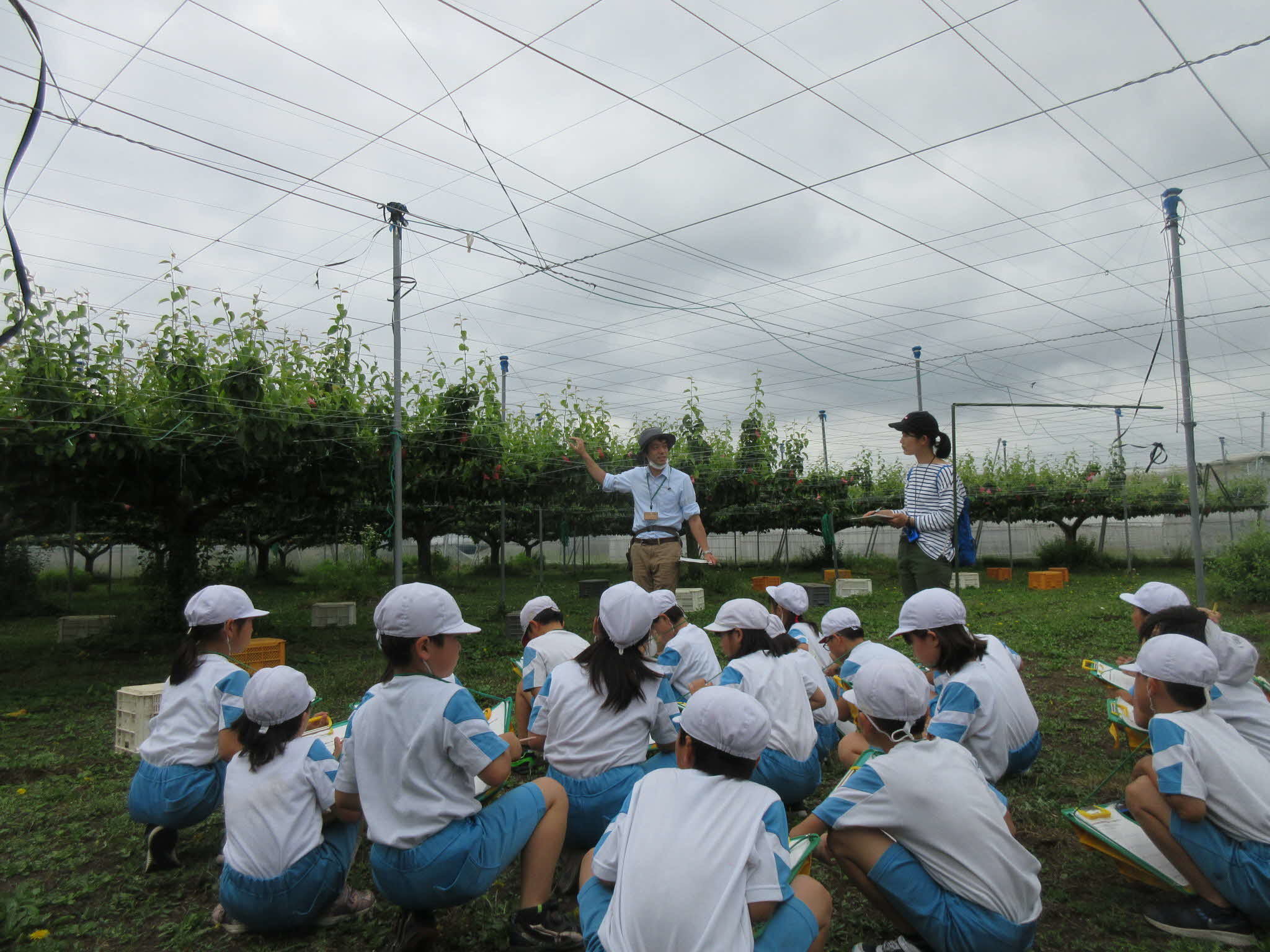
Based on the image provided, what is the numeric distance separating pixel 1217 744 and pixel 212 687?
3730 millimetres

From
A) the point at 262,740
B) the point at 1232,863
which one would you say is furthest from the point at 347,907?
the point at 1232,863

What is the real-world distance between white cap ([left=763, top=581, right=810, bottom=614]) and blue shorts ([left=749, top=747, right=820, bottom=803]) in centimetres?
135

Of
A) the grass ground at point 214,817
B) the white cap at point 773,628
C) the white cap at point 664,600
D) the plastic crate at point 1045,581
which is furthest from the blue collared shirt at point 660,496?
the plastic crate at point 1045,581

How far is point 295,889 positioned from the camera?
9.18 ft

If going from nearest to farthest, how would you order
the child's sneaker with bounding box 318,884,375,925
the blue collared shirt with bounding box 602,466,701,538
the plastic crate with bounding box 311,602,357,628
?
the child's sneaker with bounding box 318,884,375,925 → the blue collared shirt with bounding box 602,466,701,538 → the plastic crate with bounding box 311,602,357,628

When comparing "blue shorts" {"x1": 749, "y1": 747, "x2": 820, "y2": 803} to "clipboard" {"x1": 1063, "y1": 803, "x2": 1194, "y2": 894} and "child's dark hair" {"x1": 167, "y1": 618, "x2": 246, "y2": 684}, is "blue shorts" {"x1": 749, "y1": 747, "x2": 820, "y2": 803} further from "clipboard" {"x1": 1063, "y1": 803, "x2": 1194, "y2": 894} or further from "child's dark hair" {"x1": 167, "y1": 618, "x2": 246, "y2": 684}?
"child's dark hair" {"x1": 167, "y1": 618, "x2": 246, "y2": 684}

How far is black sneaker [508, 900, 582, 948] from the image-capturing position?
2.64m

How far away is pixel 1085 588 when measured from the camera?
52.6 feet

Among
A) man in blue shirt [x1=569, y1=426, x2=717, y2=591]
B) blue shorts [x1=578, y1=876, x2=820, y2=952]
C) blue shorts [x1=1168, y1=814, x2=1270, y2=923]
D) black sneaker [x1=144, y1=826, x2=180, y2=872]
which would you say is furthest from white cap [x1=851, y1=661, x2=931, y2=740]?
man in blue shirt [x1=569, y1=426, x2=717, y2=591]

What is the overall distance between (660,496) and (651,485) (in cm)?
11

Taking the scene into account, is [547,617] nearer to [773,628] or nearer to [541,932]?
[773,628]

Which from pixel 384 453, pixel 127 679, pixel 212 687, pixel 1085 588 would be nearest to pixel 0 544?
pixel 127 679

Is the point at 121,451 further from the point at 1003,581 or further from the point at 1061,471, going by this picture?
the point at 1061,471

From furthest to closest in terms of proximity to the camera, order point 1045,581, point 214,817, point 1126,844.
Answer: point 1045,581 < point 214,817 < point 1126,844
